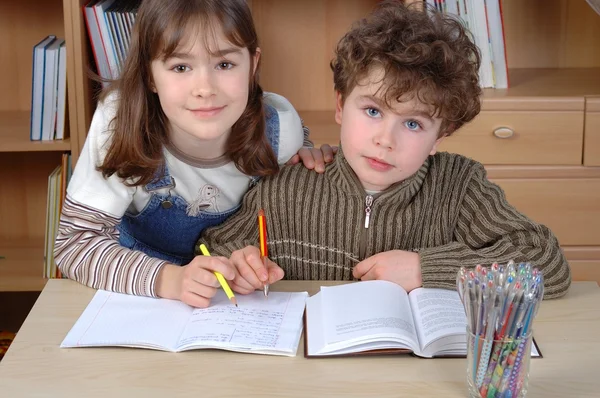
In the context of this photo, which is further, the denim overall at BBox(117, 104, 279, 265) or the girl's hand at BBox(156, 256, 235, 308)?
the denim overall at BBox(117, 104, 279, 265)

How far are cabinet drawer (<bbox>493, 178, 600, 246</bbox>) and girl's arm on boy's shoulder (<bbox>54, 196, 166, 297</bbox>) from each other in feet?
4.46

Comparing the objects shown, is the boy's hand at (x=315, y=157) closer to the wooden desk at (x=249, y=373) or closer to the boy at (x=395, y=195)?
the boy at (x=395, y=195)

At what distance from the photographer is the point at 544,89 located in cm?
245

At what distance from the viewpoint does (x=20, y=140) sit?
92.4 inches

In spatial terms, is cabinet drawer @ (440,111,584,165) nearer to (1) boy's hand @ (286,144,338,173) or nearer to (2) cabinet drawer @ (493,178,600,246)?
(2) cabinet drawer @ (493,178,600,246)

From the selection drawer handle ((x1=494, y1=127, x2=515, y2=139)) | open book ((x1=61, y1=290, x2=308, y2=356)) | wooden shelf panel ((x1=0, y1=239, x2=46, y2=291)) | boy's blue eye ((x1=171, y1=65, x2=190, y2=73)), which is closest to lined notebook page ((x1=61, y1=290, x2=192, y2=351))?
open book ((x1=61, y1=290, x2=308, y2=356))

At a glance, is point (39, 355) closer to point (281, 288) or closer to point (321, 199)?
point (281, 288)

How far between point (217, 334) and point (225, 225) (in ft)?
1.37

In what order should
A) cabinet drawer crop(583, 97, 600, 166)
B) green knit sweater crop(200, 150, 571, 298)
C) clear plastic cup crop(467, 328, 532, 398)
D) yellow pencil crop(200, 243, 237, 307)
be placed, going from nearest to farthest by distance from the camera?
clear plastic cup crop(467, 328, 532, 398), yellow pencil crop(200, 243, 237, 307), green knit sweater crop(200, 150, 571, 298), cabinet drawer crop(583, 97, 600, 166)

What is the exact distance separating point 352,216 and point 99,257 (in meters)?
0.44

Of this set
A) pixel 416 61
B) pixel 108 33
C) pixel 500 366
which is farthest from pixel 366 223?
pixel 108 33

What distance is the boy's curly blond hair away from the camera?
1.35m

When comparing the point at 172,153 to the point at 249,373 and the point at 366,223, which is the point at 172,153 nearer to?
the point at 366,223

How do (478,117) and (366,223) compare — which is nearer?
(366,223)
